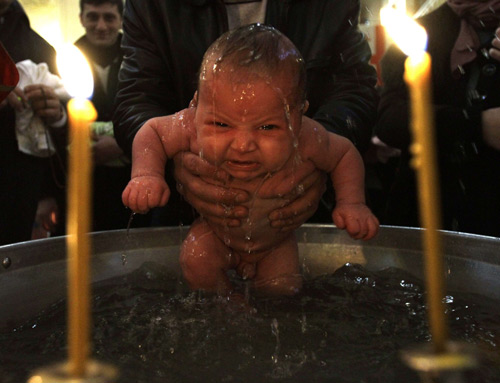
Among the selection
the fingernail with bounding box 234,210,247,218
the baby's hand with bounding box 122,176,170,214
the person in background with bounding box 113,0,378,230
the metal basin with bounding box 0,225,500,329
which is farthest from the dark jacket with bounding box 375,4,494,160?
the baby's hand with bounding box 122,176,170,214

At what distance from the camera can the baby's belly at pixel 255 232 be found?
1.56 meters

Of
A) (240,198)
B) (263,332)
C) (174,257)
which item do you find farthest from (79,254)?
(174,257)

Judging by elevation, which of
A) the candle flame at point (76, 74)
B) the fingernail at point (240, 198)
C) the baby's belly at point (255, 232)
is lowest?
the baby's belly at point (255, 232)

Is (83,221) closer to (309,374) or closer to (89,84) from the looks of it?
(89,84)

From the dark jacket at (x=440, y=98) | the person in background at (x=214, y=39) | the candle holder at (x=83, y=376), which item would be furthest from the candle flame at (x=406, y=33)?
the dark jacket at (x=440, y=98)

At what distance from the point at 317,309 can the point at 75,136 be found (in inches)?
38.7

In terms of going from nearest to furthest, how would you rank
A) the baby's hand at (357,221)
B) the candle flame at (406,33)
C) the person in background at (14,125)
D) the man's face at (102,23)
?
the candle flame at (406,33) < the baby's hand at (357,221) < the person in background at (14,125) < the man's face at (102,23)

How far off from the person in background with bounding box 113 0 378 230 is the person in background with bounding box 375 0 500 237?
0.35 meters

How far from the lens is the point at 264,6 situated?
191 cm

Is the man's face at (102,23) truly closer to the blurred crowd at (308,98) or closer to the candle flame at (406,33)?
the blurred crowd at (308,98)

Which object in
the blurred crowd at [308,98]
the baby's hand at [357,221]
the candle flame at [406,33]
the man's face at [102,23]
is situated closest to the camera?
the candle flame at [406,33]

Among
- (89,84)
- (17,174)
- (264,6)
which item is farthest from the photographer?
(17,174)

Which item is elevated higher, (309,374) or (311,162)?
(311,162)

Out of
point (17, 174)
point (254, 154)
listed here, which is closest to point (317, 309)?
point (254, 154)
